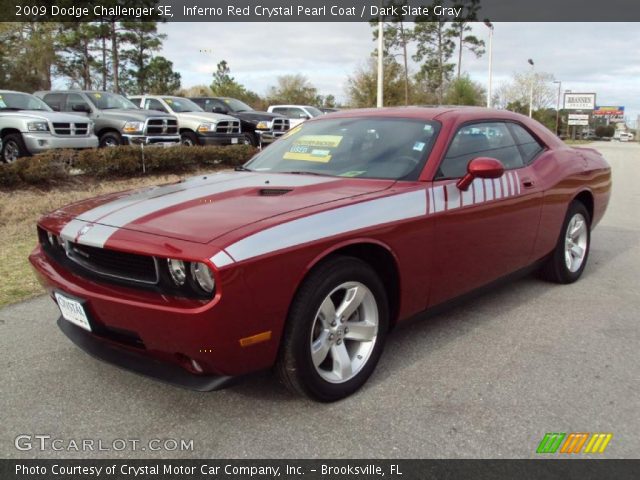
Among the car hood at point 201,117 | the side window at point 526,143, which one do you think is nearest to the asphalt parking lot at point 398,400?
the side window at point 526,143

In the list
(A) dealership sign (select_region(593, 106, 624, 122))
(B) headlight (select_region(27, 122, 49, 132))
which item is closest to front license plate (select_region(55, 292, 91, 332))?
(B) headlight (select_region(27, 122, 49, 132))

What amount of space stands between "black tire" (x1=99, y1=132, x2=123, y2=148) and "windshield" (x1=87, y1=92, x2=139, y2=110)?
30.2 inches

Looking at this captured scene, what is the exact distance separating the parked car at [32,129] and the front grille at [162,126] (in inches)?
61.2

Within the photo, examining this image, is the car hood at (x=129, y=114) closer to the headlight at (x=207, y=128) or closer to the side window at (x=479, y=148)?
the headlight at (x=207, y=128)

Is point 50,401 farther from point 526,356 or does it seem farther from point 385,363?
point 526,356

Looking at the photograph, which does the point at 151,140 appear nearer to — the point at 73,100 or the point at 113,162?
the point at 73,100

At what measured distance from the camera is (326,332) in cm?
289

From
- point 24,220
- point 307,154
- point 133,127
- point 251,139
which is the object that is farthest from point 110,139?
point 307,154

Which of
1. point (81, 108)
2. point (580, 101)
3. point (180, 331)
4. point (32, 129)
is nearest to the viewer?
point (180, 331)

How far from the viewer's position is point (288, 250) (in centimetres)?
257

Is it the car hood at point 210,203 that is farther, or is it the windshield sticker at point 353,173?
the windshield sticker at point 353,173

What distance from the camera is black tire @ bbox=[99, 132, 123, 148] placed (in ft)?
44.2

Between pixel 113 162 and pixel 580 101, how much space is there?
100 m

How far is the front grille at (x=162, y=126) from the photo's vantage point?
13.2 metres
